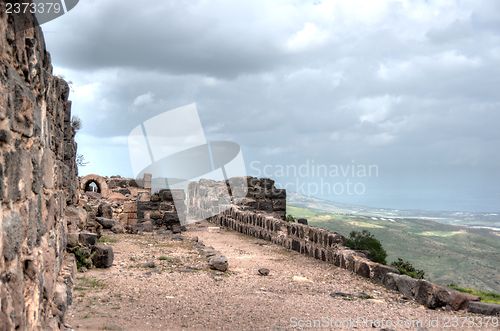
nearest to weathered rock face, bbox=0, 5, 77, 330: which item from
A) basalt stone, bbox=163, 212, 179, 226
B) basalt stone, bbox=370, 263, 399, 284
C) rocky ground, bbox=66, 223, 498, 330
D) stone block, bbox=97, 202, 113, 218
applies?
rocky ground, bbox=66, 223, 498, 330

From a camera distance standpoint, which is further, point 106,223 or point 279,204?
point 279,204

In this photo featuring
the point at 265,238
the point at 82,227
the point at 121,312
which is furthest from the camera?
the point at 265,238

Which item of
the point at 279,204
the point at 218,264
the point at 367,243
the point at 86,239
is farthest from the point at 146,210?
the point at 86,239

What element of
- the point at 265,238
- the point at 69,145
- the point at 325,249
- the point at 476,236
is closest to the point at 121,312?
the point at 69,145

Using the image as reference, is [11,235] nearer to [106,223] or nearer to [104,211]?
[106,223]

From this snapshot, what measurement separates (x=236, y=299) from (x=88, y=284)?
2429 millimetres

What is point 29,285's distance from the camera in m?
3.61

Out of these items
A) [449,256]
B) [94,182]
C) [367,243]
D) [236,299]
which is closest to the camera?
[236,299]

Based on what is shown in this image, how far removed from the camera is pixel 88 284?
8219 mm

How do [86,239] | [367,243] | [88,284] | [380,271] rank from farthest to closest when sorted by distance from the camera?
[367,243], [86,239], [380,271], [88,284]

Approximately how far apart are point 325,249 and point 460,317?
16.0 feet

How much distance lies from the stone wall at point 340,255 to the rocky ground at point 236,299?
0.22 meters

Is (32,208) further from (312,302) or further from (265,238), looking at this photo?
(265,238)

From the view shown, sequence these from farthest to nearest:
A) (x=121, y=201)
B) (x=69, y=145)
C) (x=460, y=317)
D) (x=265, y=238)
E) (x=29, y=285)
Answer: (x=121, y=201) → (x=265, y=238) → (x=69, y=145) → (x=460, y=317) → (x=29, y=285)
